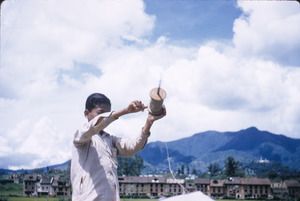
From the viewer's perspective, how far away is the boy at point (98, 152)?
2264mm

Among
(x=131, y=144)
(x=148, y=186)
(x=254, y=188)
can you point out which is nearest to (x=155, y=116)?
(x=131, y=144)

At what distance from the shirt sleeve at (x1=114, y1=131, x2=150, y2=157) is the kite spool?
0.25 metres

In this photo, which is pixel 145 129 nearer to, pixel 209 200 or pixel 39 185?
pixel 209 200

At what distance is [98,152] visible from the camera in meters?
2.45

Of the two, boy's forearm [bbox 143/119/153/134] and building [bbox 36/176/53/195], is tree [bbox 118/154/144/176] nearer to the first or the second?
building [bbox 36/176/53/195]

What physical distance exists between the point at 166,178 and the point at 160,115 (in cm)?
9358

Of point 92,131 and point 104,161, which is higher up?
point 92,131

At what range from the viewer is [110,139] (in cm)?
271

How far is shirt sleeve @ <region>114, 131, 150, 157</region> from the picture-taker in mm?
2666

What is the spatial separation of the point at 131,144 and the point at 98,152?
34cm

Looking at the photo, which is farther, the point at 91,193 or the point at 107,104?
the point at 107,104

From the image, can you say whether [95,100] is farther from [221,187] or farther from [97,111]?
[221,187]

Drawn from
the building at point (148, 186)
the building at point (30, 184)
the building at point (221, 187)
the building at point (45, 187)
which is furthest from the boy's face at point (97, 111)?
the building at point (30, 184)

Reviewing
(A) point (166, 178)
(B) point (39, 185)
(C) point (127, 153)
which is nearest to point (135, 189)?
→ (A) point (166, 178)
